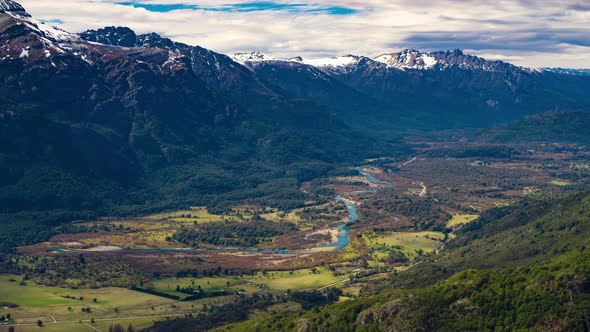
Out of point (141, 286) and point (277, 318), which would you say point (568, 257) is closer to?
point (277, 318)

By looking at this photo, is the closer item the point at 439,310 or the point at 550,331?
the point at 550,331

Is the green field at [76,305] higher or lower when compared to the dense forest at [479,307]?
lower

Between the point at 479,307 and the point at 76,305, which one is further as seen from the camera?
the point at 76,305

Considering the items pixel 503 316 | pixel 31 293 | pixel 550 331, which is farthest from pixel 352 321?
pixel 31 293

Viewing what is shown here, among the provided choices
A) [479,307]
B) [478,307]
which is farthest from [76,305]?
[479,307]

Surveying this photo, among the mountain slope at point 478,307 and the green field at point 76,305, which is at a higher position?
the mountain slope at point 478,307

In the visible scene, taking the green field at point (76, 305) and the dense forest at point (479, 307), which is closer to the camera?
the dense forest at point (479, 307)

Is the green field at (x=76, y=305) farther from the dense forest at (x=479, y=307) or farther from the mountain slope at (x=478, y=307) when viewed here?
the dense forest at (x=479, y=307)

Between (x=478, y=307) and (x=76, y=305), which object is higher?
(x=478, y=307)

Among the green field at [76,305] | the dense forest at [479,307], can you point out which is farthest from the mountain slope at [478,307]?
the green field at [76,305]

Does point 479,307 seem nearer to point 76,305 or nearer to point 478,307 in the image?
point 478,307

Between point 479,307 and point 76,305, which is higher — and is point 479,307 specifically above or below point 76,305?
above
